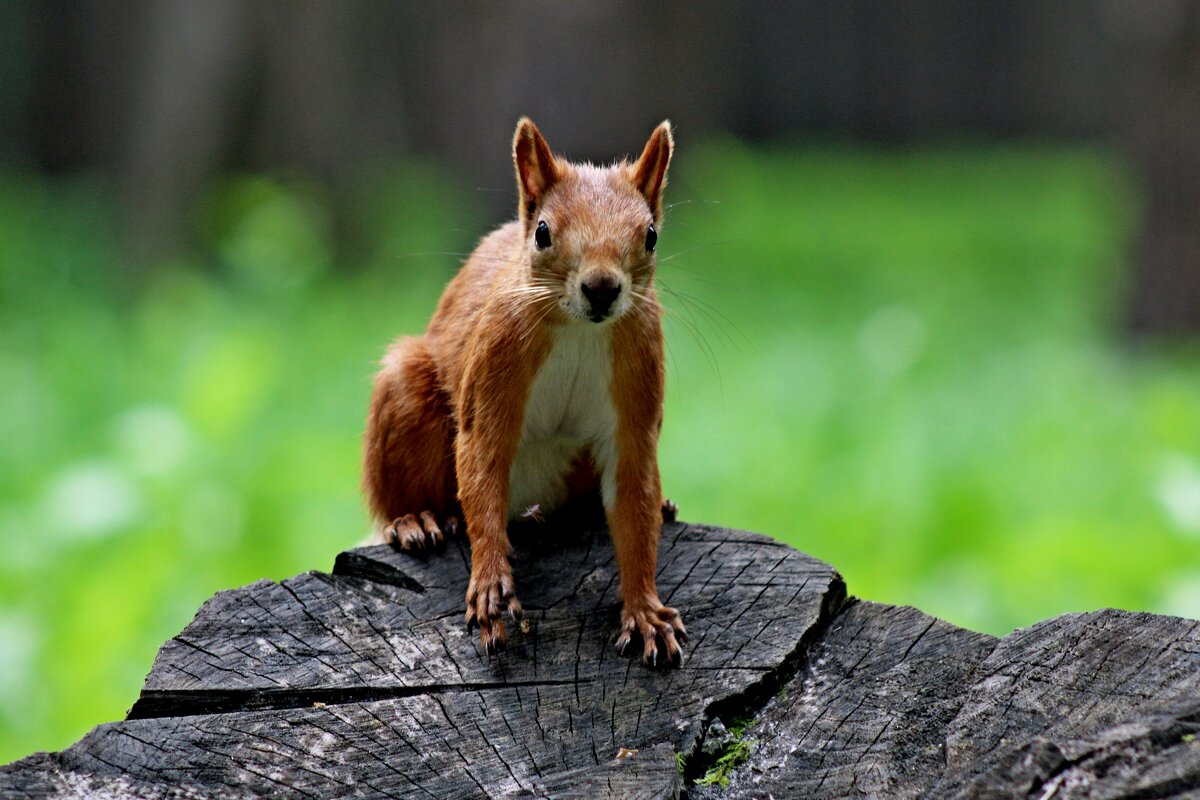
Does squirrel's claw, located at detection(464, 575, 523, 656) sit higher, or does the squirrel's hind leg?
the squirrel's hind leg

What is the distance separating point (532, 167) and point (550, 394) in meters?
0.38

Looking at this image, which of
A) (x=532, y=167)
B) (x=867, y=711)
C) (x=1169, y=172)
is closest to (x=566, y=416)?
(x=532, y=167)

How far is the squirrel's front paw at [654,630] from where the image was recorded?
6.52 feet

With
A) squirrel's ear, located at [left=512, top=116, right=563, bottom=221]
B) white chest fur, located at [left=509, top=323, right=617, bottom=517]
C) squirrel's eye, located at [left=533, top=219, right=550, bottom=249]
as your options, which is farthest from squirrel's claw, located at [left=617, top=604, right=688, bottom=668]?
squirrel's ear, located at [left=512, top=116, right=563, bottom=221]

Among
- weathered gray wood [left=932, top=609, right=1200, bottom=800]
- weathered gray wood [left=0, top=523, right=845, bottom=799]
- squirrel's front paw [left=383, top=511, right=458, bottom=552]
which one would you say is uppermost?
squirrel's front paw [left=383, top=511, right=458, bottom=552]

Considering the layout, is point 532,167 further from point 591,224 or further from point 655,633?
point 655,633

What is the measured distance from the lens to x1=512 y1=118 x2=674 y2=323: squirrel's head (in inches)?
83.9

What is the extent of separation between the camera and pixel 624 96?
6.99m

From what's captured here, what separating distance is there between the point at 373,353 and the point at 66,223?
3.60 meters

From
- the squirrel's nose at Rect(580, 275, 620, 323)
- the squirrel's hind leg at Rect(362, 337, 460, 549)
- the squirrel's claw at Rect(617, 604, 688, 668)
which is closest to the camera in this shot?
the squirrel's claw at Rect(617, 604, 688, 668)

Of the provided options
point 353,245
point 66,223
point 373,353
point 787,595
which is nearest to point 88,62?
point 66,223

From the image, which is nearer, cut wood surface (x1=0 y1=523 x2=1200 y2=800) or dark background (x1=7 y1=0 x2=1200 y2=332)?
cut wood surface (x1=0 y1=523 x2=1200 y2=800)

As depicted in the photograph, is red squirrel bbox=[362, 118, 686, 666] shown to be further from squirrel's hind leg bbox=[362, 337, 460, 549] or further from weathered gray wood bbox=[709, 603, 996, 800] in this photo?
weathered gray wood bbox=[709, 603, 996, 800]

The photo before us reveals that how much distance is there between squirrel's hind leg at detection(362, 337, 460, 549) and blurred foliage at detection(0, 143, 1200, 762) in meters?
0.54
